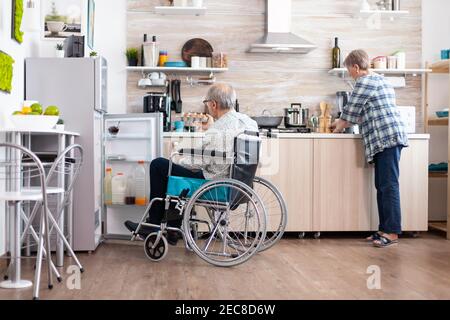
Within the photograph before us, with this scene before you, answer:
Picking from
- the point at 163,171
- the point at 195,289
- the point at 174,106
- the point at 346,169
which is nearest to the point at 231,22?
the point at 174,106

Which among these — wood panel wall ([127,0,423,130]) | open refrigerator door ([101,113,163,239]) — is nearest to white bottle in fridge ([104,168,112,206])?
open refrigerator door ([101,113,163,239])

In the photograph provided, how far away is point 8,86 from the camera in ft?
12.6

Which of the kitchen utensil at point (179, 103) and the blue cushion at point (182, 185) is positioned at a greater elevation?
the kitchen utensil at point (179, 103)

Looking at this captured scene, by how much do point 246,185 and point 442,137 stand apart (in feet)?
9.48

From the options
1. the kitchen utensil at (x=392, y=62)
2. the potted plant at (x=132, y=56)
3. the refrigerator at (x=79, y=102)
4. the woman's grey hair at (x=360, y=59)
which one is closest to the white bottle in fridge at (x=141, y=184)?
the refrigerator at (x=79, y=102)

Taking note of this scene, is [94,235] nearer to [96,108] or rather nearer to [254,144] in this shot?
[96,108]

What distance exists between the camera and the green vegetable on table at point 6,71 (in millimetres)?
3717

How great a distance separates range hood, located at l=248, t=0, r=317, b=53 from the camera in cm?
545

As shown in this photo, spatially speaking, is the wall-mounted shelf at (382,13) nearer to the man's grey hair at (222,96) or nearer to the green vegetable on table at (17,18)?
the man's grey hair at (222,96)

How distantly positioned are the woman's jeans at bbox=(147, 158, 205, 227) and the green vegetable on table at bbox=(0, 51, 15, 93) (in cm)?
97

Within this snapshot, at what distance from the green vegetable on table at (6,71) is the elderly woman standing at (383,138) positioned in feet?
7.85

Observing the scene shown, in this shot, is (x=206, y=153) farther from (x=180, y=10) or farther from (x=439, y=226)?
(x=439, y=226)

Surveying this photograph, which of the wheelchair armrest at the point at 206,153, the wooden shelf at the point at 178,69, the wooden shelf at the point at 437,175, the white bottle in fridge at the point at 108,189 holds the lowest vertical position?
the white bottle in fridge at the point at 108,189

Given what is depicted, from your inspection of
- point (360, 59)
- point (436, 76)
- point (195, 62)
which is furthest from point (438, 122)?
point (195, 62)
